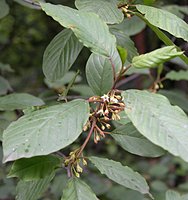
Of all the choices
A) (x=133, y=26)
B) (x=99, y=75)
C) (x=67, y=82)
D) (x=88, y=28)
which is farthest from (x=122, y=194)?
(x=88, y=28)

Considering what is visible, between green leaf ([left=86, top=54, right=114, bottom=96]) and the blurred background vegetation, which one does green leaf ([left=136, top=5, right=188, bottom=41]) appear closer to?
green leaf ([left=86, top=54, right=114, bottom=96])

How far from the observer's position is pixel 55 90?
7.20ft

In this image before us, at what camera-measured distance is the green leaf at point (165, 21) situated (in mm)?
1068

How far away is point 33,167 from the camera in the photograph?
100 centimetres

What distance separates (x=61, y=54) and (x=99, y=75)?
0.23m

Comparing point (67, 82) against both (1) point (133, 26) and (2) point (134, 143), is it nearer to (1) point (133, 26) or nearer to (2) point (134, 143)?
(1) point (133, 26)

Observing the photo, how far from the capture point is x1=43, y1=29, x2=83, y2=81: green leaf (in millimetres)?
1300

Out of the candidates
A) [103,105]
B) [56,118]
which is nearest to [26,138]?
[56,118]

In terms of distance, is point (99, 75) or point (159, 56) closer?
point (159, 56)

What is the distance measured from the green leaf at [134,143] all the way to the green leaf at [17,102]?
1.18 feet

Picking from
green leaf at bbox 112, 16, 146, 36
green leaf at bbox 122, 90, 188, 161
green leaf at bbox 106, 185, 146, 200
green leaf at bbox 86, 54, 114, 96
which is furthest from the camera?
green leaf at bbox 106, 185, 146, 200

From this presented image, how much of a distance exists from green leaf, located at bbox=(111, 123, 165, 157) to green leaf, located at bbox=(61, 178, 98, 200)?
0.17 meters

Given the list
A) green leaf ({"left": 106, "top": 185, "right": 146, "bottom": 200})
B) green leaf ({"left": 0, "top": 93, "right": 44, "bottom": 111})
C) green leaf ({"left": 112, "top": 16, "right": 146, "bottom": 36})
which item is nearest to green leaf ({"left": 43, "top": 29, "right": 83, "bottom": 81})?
green leaf ({"left": 0, "top": 93, "right": 44, "bottom": 111})

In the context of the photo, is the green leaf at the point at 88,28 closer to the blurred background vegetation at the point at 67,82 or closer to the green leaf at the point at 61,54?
the green leaf at the point at 61,54
